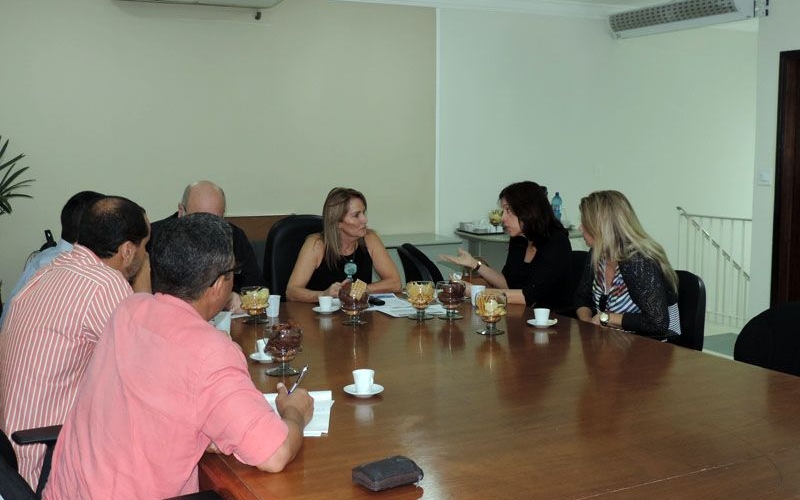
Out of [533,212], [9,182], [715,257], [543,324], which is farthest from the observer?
[715,257]

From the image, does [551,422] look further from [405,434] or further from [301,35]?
[301,35]

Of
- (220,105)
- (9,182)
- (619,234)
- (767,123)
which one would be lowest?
(619,234)

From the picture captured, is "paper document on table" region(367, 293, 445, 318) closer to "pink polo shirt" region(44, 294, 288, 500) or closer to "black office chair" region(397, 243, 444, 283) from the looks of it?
"black office chair" region(397, 243, 444, 283)

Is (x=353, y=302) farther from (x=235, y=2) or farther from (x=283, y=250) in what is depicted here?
(x=235, y=2)

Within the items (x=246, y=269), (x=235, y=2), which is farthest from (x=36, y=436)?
(x=235, y=2)

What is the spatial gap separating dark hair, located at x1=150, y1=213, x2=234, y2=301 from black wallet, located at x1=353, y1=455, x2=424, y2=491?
52 cm

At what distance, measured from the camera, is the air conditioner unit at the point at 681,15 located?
6.10m

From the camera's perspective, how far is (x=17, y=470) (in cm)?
194

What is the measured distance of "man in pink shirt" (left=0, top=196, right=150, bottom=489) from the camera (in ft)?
7.86

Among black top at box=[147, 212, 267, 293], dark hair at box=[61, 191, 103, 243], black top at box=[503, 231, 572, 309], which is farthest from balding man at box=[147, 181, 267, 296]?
black top at box=[503, 231, 572, 309]

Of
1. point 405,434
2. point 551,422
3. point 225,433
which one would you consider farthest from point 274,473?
point 551,422

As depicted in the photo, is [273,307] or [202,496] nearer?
[202,496]

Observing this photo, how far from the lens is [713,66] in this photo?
321 inches

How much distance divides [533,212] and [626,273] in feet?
2.68
